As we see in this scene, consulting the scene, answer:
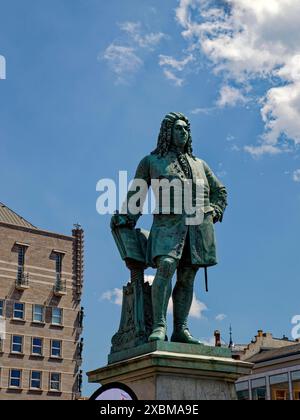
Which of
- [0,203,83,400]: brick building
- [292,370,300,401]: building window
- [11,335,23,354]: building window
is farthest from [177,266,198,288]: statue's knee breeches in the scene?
[11,335,23,354]: building window

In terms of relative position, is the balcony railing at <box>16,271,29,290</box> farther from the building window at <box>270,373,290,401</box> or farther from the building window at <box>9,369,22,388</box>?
the building window at <box>270,373,290,401</box>

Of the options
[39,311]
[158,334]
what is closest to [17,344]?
[39,311]

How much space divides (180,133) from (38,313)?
182 feet

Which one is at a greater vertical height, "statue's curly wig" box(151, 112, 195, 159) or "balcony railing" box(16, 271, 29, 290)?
"balcony railing" box(16, 271, 29, 290)

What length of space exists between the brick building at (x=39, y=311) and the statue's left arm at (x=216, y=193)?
169 ft

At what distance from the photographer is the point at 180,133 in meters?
10.1

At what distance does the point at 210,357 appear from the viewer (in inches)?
362

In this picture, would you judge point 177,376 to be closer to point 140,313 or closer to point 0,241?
point 140,313

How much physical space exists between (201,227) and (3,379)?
173 feet

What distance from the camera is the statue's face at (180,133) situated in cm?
1005

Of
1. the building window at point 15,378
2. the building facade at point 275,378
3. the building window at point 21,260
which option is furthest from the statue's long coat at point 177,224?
the building window at point 21,260

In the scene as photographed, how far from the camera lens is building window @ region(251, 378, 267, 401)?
205ft

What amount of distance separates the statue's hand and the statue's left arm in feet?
3.86

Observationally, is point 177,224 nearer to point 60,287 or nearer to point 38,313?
point 38,313
